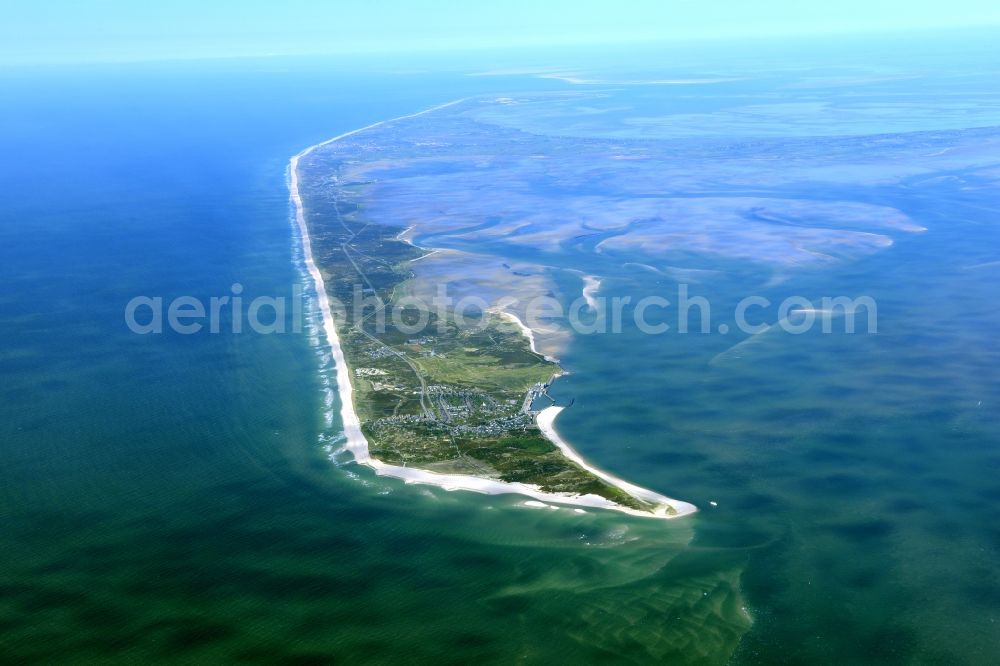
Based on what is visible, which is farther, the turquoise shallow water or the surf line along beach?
the surf line along beach

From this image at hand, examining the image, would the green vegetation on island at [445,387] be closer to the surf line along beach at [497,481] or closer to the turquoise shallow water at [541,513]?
the surf line along beach at [497,481]

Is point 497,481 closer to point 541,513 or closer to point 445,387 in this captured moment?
point 541,513

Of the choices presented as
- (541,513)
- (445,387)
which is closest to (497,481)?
(541,513)

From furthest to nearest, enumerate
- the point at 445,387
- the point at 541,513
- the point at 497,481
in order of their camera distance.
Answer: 1. the point at 445,387
2. the point at 497,481
3. the point at 541,513

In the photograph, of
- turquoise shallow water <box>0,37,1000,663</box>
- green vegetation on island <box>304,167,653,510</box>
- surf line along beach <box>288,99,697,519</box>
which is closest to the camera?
turquoise shallow water <box>0,37,1000,663</box>

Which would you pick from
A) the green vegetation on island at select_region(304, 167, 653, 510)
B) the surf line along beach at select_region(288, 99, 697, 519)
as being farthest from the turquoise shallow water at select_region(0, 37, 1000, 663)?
the green vegetation on island at select_region(304, 167, 653, 510)

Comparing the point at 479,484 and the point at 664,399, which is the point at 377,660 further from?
the point at 664,399

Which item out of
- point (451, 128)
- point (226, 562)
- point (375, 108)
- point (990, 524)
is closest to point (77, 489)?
point (226, 562)

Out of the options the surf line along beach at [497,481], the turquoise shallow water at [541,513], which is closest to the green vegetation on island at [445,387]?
the surf line along beach at [497,481]

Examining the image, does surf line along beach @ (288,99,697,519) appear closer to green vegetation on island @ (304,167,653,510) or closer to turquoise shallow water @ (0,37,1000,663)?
green vegetation on island @ (304,167,653,510)
